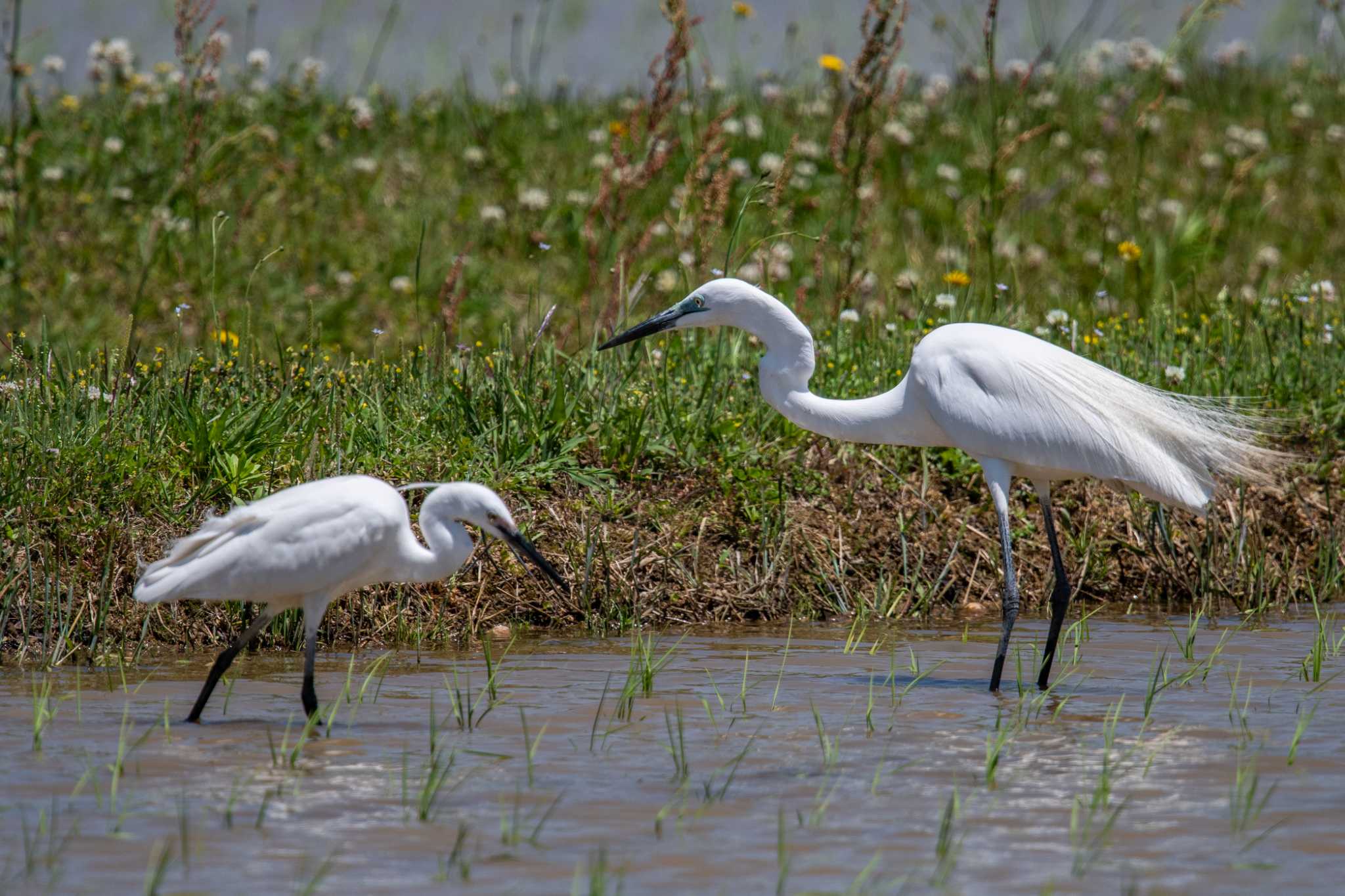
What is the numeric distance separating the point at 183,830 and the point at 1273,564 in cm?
474

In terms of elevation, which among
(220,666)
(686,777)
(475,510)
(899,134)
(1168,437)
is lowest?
(686,777)

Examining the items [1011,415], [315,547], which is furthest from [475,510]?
[1011,415]

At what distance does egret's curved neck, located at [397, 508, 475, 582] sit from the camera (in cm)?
467

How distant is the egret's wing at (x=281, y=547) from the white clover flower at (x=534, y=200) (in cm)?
624

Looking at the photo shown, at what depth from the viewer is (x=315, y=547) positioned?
4.50m

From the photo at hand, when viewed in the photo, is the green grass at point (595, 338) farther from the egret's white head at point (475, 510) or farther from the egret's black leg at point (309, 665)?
the egret's white head at point (475, 510)

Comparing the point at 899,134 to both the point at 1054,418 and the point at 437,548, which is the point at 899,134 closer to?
the point at 1054,418

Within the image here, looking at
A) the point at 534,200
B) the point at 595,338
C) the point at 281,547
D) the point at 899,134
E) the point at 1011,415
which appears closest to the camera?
the point at 281,547

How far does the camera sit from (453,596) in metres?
5.95

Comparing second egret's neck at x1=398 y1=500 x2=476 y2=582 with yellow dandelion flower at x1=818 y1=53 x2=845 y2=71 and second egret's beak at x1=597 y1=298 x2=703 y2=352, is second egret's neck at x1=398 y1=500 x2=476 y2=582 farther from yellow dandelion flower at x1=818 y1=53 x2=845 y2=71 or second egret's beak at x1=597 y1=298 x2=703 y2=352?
yellow dandelion flower at x1=818 y1=53 x2=845 y2=71

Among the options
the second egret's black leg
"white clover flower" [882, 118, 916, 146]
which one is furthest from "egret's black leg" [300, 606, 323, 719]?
"white clover flower" [882, 118, 916, 146]

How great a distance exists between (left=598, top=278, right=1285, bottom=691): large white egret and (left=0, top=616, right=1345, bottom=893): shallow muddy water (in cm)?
61

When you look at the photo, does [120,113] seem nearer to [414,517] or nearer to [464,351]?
[464,351]

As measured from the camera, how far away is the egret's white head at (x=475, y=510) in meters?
4.63
